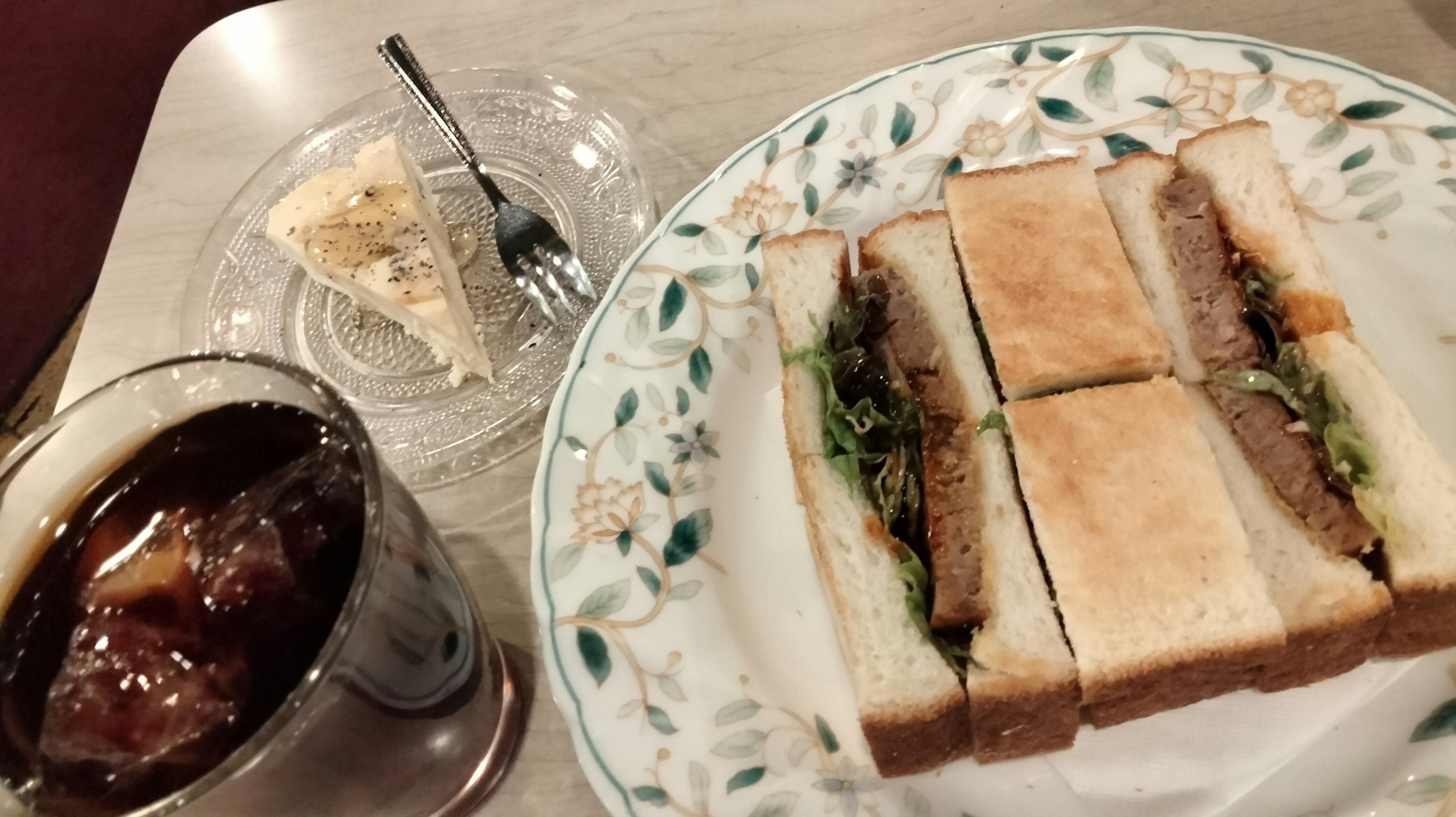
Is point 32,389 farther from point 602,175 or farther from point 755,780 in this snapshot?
point 755,780

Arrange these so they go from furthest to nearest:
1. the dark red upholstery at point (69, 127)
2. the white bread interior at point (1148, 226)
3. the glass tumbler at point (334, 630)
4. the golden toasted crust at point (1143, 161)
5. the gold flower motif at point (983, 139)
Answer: the dark red upholstery at point (69, 127), the gold flower motif at point (983, 139), the golden toasted crust at point (1143, 161), the white bread interior at point (1148, 226), the glass tumbler at point (334, 630)

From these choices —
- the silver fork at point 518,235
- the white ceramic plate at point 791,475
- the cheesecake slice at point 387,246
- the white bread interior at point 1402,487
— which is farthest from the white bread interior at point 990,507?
the cheesecake slice at point 387,246

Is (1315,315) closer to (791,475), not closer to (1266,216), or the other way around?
(1266,216)

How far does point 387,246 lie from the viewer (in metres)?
2.33

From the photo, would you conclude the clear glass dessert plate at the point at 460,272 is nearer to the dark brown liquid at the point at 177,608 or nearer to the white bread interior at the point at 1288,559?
the dark brown liquid at the point at 177,608

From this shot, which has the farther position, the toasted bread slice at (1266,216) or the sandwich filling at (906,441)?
the toasted bread slice at (1266,216)

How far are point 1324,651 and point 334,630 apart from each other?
1.71m

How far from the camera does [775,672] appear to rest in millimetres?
1716

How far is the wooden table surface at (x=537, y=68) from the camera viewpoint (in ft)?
7.30

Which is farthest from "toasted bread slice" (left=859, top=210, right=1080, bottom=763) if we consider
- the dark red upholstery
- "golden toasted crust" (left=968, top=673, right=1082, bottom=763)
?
the dark red upholstery

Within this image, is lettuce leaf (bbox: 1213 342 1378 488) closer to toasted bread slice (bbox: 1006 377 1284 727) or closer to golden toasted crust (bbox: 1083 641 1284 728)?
toasted bread slice (bbox: 1006 377 1284 727)

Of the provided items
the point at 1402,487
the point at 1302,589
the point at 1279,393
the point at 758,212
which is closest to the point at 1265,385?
the point at 1279,393

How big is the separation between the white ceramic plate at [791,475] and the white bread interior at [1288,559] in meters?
0.16

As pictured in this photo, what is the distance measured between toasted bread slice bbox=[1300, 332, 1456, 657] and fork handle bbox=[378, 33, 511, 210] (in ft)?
6.80
